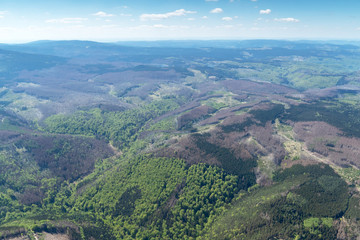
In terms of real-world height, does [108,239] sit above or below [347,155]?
below

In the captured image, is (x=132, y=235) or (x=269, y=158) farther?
(x=269, y=158)

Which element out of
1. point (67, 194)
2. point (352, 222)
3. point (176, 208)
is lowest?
point (67, 194)

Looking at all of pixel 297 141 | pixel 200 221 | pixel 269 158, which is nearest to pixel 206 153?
pixel 269 158

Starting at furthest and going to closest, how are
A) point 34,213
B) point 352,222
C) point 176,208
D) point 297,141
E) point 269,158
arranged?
point 297,141 → point 269,158 → point 34,213 → point 176,208 → point 352,222

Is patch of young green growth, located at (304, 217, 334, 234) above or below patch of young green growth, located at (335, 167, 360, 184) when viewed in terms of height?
below

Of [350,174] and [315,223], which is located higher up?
[350,174]

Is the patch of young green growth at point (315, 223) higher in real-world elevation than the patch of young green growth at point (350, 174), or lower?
lower

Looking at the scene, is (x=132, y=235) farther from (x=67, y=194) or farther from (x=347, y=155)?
(x=347, y=155)

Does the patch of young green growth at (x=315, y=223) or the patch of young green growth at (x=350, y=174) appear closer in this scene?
the patch of young green growth at (x=315, y=223)

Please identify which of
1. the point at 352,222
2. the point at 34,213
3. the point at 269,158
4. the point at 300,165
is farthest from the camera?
the point at 269,158

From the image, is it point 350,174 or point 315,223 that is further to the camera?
point 350,174

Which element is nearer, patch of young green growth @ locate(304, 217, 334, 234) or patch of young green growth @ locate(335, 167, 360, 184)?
patch of young green growth @ locate(304, 217, 334, 234)
